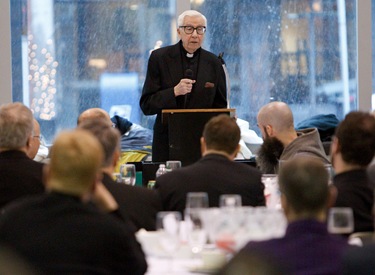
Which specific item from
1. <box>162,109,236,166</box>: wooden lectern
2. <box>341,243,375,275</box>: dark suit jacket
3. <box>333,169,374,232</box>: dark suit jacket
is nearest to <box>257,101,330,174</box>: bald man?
<box>162,109,236,166</box>: wooden lectern

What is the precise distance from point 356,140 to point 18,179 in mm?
1555

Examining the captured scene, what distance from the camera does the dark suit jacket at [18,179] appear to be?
4.04 m

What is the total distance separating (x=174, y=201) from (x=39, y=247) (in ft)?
5.30

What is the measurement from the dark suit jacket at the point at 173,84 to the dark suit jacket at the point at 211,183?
2.52 metres

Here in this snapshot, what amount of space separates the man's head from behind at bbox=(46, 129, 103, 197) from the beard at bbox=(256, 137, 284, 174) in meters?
3.24

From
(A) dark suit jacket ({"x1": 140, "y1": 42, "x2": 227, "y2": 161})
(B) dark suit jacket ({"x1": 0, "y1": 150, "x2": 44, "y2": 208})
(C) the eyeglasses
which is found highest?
(C) the eyeglasses

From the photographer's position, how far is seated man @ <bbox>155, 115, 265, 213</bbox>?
4020mm

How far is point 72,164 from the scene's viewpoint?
2512 mm

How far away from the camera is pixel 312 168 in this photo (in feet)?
8.72

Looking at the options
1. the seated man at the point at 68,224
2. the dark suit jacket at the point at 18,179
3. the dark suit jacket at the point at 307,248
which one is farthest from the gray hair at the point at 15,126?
the dark suit jacket at the point at 307,248

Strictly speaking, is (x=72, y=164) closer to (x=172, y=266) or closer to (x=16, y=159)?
(x=172, y=266)

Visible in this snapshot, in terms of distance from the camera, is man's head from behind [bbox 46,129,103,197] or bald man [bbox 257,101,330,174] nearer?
man's head from behind [bbox 46,129,103,197]

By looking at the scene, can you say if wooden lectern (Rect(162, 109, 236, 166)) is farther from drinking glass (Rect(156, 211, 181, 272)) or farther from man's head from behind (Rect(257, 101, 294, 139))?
drinking glass (Rect(156, 211, 181, 272))

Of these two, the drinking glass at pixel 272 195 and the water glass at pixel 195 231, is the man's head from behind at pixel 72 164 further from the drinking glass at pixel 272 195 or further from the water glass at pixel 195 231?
the drinking glass at pixel 272 195
